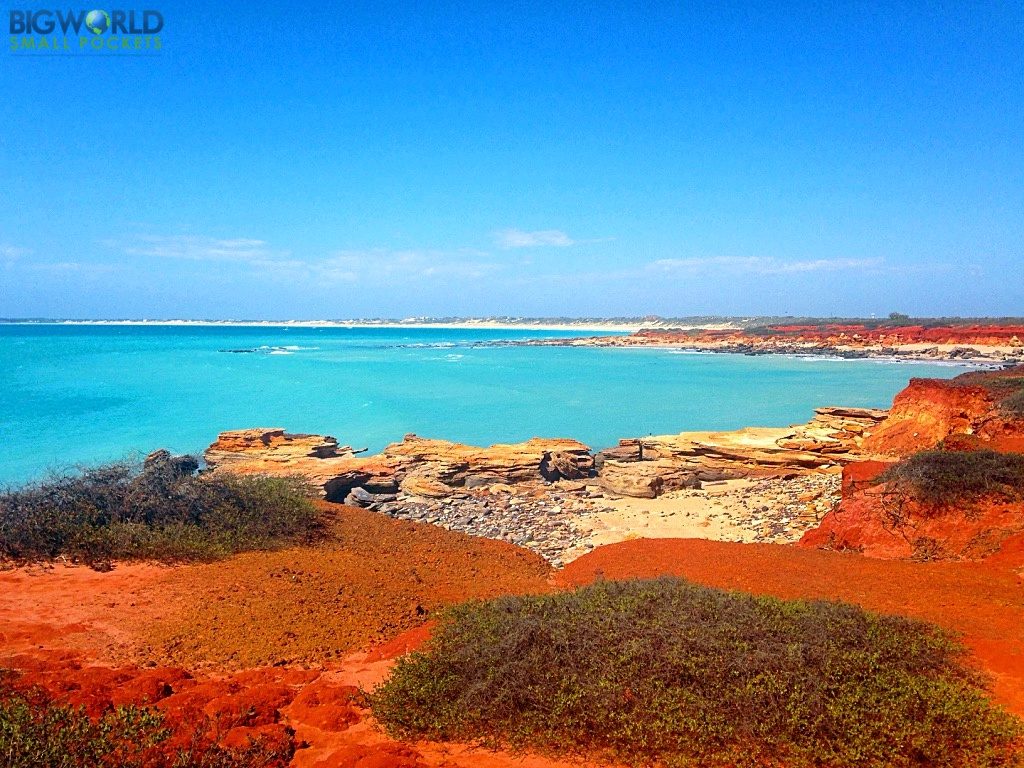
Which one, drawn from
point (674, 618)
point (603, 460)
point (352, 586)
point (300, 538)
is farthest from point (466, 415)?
point (674, 618)

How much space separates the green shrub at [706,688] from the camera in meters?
4.33

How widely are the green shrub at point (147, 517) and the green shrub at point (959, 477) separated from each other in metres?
11.5

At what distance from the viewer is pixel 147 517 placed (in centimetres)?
1038

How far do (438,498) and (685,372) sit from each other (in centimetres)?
4486

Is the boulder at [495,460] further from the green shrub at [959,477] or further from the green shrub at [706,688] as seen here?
the green shrub at [706,688]

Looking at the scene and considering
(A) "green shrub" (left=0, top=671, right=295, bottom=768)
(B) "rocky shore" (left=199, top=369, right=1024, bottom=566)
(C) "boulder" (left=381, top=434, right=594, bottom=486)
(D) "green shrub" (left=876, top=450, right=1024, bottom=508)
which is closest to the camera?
(A) "green shrub" (left=0, top=671, right=295, bottom=768)

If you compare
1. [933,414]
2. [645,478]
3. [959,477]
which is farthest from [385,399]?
[959,477]

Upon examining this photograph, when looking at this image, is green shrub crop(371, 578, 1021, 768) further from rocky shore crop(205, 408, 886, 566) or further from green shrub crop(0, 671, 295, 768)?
rocky shore crop(205, 408, 886, 566)

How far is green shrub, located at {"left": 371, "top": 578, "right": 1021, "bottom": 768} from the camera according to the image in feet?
14.2

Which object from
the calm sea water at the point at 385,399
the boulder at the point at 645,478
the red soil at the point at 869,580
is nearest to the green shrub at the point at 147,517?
the red soil at the point at 869,580

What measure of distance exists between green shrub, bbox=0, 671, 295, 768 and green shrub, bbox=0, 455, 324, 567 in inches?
201

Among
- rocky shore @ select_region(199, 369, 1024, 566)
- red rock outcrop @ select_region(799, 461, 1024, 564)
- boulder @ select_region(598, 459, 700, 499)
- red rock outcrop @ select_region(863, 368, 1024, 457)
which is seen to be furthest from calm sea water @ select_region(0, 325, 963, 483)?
red rock outcrop @ select_region(799, 461, 1024, 564)

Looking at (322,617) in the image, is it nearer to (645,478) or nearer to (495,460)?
(495,460)

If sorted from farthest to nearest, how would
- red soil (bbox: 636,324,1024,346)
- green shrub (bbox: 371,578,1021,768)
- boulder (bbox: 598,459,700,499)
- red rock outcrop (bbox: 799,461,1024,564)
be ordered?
red soil (bbox: 636,324,1024,346), boulder (bbox: 598,459,700,499), red rock outcrop (bbox: 799,461,1024,564), green shrub (bbox: 371,578,1021,768)
